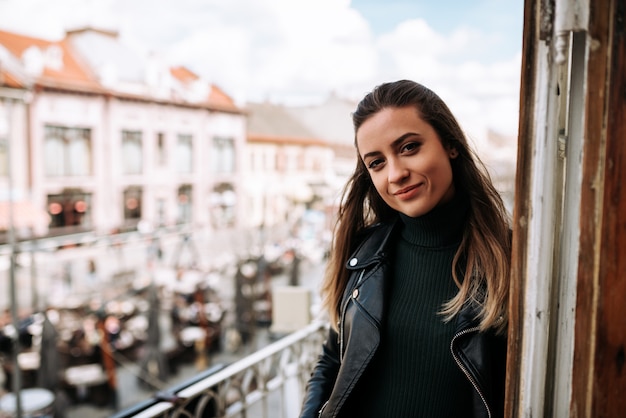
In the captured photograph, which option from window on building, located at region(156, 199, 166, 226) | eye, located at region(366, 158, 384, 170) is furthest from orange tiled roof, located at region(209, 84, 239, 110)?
eye, located at region(366, 158, 384, 170)

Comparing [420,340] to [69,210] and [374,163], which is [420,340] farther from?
[69,210]

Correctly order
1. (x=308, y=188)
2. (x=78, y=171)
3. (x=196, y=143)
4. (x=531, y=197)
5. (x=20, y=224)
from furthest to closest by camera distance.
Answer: (x=308, y=188)
(x=196, y=143)
(x=78, y=171)
(x=20, y=224)
(x=531, y=197)

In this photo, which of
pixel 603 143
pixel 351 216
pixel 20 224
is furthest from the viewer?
pixel 20 224

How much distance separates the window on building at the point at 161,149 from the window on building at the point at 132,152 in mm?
841

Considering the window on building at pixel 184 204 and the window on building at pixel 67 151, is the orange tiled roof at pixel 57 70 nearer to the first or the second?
the window on building at pixel 67 151

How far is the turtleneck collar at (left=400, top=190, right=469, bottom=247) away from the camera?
101cm

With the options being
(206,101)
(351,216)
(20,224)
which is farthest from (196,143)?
(351,216)

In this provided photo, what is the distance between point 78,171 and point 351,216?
53.2ft

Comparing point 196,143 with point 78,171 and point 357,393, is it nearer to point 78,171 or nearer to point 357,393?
point 78,171

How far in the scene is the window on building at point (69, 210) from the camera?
14.9 meters

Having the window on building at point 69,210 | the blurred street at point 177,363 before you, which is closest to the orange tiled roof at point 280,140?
the window on building at point 69,210

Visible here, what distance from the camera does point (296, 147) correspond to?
933 inches

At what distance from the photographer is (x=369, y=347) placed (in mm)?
989

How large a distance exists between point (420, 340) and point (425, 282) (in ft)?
0.39
